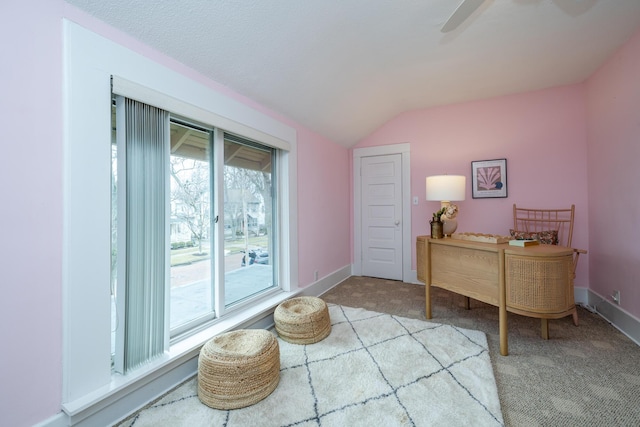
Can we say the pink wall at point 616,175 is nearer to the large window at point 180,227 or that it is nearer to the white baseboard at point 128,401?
the large window at point 180,227

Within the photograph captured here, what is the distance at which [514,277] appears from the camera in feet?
6.01

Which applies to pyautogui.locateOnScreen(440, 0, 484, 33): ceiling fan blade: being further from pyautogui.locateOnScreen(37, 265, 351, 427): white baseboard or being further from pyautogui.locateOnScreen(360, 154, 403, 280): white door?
pyautogui.locateOnScreen(37, 265, 351, 427): white baseboard

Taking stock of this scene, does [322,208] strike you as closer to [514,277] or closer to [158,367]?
[514,277]

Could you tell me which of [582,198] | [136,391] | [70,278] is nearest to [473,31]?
[582,198]

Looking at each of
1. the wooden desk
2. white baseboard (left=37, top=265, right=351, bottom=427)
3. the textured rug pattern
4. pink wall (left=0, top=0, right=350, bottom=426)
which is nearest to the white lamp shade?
the wooden desk

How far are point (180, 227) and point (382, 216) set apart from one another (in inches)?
116

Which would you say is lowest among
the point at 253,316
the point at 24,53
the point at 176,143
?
the point at 253,316

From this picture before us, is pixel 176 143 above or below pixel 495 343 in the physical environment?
above

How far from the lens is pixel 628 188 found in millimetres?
2217

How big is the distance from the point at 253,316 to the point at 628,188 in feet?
11.1

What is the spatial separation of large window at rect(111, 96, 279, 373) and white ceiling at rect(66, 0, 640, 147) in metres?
0.45

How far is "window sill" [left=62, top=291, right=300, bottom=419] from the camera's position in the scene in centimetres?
121

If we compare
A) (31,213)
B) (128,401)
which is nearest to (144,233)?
(31,213)

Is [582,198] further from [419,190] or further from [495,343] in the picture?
[495,343]
